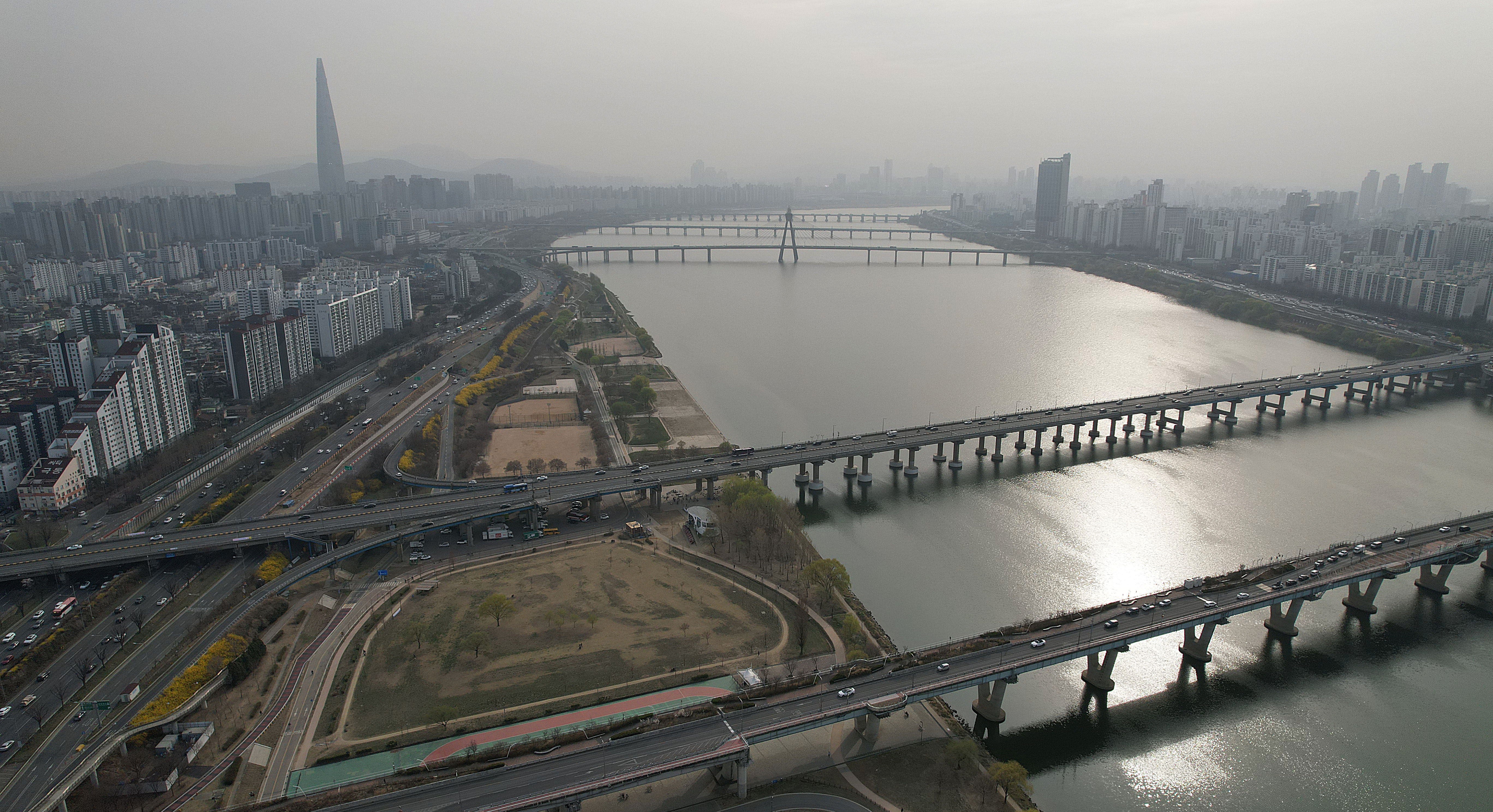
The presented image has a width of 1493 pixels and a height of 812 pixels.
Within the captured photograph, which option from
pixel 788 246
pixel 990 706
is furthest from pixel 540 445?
pixel 788 246

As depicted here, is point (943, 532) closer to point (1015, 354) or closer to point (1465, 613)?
point (1465, 613)

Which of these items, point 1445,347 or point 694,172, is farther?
point 694,172

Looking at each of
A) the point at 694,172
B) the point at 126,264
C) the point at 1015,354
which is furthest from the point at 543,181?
the point at 1015,354

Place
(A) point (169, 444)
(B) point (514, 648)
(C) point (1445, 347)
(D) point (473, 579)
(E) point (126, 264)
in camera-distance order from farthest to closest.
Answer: (E) point (126, 264)
(C) point (1445, 347)
(A) point (169, 444)
(D) point (473, 579)
(B) point (514, 648)

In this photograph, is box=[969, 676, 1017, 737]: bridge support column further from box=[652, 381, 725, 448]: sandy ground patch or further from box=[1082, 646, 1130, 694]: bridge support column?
box=[652, 381, 725, 448]: sandy ground patch

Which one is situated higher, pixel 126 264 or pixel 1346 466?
pixel 126 264

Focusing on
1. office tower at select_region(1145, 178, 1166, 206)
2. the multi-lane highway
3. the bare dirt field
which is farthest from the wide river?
office tower at select_region(1145, 178, 1166, 206)
